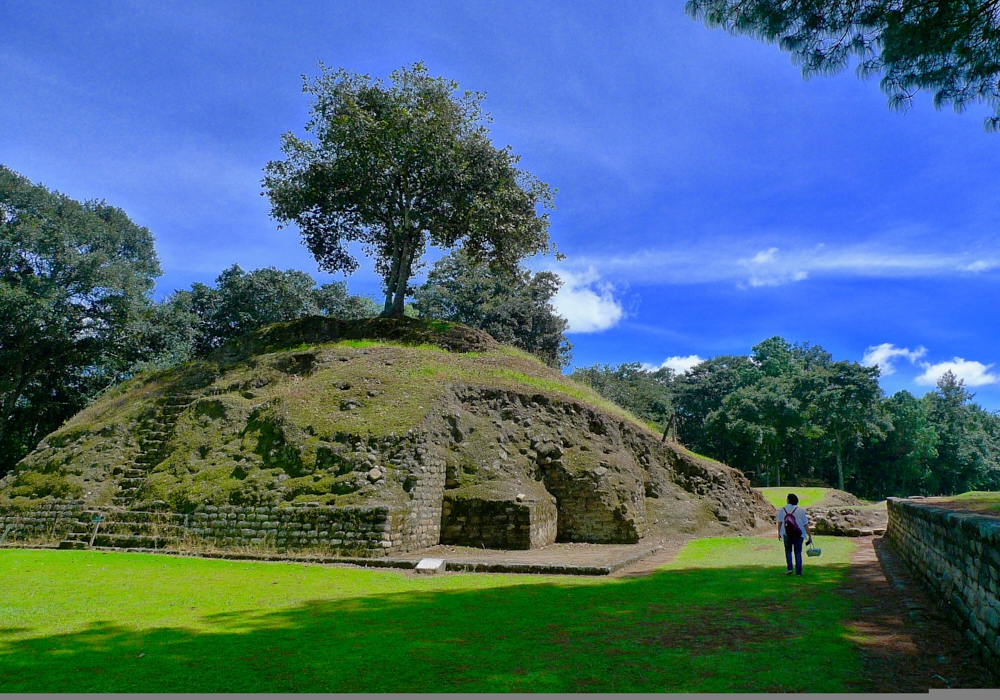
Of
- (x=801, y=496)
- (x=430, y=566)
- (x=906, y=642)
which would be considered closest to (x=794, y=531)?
(x=906, y=642)

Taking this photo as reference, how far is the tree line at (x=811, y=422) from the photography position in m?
46.5

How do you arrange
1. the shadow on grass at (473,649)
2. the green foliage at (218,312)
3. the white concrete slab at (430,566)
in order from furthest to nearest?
the green foliage at (218,312)
the white concrete slab at (430,566)
the shadow on grass at (473,649)

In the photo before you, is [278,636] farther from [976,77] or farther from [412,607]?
[976,77]

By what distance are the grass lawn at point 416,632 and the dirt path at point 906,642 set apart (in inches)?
8.2

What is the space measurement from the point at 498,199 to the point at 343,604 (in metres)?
18.5

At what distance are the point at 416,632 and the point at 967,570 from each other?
5.17 m

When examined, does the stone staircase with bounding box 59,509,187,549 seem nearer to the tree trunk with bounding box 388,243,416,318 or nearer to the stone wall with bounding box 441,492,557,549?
the stone wall with bounding box 441,492,557,549

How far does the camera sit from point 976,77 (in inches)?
311

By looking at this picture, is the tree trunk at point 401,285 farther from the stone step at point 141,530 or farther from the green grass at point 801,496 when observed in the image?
the green grass at point 801,496

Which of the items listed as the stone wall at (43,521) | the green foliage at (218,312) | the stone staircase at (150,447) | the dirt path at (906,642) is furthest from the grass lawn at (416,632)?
the green foliage at (218,312)

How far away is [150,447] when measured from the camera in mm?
15500

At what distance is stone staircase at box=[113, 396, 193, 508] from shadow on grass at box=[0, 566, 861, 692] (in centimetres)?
955

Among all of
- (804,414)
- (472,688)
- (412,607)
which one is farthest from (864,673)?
(804,414)

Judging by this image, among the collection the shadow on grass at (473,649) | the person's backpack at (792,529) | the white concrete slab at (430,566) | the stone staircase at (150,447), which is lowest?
the white concrete slab at (430,566)
